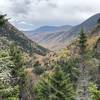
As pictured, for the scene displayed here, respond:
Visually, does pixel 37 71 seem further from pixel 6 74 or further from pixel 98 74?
pixel 6 74

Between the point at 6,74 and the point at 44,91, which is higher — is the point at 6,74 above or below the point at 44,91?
above

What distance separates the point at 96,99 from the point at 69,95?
1249 centimetres

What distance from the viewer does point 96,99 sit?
42.5 metres

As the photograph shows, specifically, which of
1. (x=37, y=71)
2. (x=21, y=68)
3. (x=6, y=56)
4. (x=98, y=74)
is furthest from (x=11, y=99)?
(x=37, y=71)

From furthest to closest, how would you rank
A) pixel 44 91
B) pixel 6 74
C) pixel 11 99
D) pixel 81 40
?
1. pixel 44 91
2. pixel 81 40
3. pixel 11 99
4. pixel 6 74

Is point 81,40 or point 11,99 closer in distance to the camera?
point 11,99

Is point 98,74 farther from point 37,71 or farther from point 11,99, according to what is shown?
point 11,99

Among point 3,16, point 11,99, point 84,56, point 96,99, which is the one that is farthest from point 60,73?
point 3,16

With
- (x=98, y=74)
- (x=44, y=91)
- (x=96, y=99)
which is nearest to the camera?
(x=96, y=99)

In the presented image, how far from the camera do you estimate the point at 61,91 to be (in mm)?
52781

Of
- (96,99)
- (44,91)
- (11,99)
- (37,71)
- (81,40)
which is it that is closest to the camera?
(11,99)

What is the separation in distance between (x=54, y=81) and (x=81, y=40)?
8.35 m

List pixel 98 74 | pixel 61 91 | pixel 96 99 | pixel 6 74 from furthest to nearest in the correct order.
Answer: pixel 98 74 < pixel 61 91 < pixel 96 99 < pixel 6 74

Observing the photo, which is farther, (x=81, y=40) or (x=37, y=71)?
(x=37, y=71)
